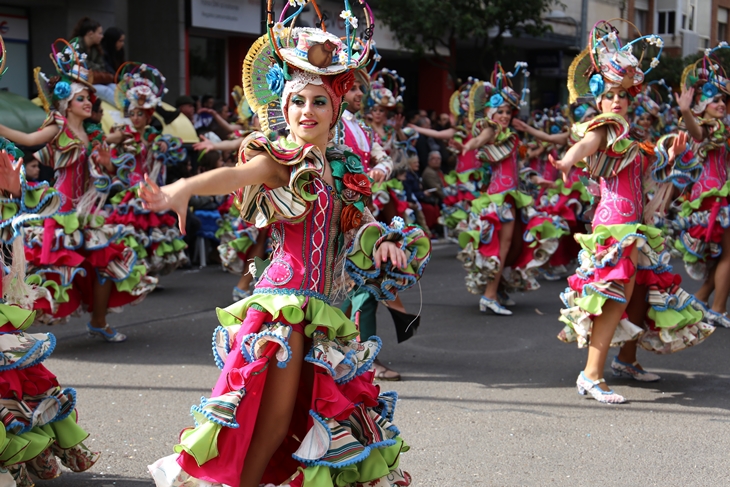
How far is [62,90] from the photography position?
704cm

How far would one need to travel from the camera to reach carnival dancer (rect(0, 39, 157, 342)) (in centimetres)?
689

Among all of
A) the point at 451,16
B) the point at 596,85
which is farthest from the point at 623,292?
the point at 451,16

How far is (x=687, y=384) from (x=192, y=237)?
7.09m

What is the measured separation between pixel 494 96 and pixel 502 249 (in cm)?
152

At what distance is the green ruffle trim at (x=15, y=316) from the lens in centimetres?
392

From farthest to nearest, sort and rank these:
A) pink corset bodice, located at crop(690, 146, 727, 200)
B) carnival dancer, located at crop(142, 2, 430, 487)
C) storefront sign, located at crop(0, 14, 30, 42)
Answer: storefront sign, located at crop(0, 14, 30, 42) < pink corset bodice, located at crop(690, 146, 727, 200) < carnival dancer, located at crop(142, 2, 430, 487)

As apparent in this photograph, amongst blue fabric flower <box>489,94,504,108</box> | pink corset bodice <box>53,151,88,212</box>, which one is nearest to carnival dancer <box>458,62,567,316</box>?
blue fabric flower <box>489,94,504,108</box>

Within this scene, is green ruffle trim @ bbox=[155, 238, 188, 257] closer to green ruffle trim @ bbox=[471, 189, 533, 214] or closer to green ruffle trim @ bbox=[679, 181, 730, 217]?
green ruffle trim @ bbox=[471, 189, 533, 214]

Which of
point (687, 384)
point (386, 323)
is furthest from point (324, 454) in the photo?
point (386, 323)

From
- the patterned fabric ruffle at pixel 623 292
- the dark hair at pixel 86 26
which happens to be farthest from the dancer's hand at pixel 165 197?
the dark hair at pixel 86 26

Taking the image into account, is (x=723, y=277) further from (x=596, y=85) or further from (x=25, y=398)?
(x=25, y=398)

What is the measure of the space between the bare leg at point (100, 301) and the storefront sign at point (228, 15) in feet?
33.4

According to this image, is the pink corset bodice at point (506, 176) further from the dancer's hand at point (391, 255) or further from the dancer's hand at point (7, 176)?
the dancer's hand at point (7, 176)

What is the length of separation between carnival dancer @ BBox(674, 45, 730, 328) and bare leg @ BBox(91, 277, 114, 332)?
201 inches
